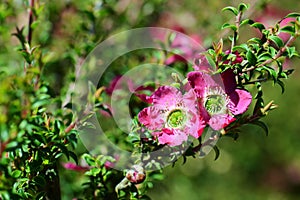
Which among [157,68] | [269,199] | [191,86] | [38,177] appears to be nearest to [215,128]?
[191,86]

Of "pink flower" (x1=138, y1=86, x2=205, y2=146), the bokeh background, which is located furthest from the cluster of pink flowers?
the bokeh background

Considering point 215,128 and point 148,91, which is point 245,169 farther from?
point 215,128

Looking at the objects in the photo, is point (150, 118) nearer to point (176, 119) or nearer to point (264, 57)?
point (176, 119)

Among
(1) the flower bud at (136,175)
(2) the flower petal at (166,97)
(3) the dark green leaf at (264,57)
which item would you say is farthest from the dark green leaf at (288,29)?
(1) the flower bud at (136,175)

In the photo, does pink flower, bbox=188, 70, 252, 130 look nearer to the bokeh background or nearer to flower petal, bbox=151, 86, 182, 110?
flower petal, bbox=151, 86, 182, 110

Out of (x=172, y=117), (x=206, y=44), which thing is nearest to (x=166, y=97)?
(x=172, y=117)

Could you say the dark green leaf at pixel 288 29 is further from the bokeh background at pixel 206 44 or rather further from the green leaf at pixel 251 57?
the bokeh background at pixel 206 44
